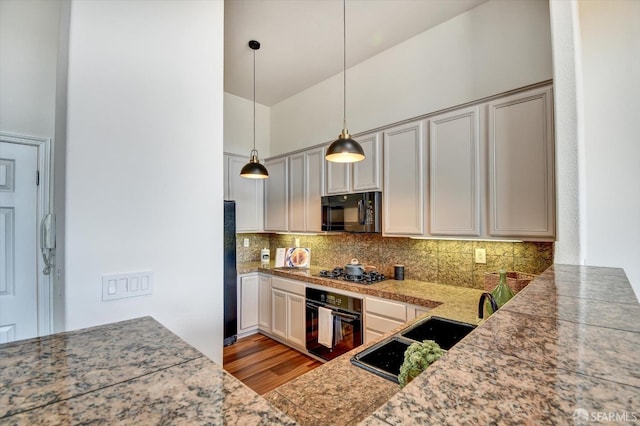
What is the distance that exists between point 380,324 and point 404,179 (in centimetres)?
128

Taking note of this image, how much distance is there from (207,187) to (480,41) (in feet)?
8.26

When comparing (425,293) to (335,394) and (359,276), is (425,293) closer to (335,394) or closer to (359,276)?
(359,276)

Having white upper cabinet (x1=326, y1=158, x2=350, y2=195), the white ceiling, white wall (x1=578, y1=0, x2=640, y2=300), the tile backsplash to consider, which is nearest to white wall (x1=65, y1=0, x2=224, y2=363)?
the white ceiling

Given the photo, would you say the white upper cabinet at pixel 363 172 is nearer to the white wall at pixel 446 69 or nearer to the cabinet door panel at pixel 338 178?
the cabinet door panel at pixel 338 178

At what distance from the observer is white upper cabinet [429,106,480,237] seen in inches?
88.4

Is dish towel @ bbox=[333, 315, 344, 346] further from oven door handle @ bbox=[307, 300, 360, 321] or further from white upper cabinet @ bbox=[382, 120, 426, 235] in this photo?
white upper cabinet @ bbox=[382, 120, 426, 235]

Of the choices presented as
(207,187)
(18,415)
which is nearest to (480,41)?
(207,187)

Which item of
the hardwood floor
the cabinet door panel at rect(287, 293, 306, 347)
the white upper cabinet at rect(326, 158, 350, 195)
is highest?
the white upper cabinet at rect(326, 158, 350, 195)

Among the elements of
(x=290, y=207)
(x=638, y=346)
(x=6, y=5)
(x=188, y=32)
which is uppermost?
(x=6, y=5)

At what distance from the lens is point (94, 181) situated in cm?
133

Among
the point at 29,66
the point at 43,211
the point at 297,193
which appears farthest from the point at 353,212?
the point at 29,66

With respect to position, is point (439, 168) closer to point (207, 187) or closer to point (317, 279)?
point (317, 279)

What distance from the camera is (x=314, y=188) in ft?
11.6

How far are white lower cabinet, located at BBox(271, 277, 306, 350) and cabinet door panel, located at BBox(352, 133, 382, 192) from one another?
4.20ft
